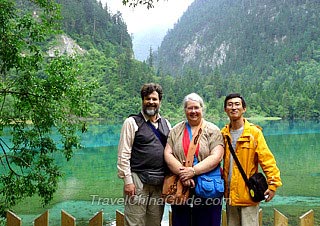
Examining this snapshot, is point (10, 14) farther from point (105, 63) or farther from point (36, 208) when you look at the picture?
point (105, 63)

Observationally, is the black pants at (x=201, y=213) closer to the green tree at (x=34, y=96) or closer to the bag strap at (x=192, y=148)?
the bag strap at (x=192, y=148)

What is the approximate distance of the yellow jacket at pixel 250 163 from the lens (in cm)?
280

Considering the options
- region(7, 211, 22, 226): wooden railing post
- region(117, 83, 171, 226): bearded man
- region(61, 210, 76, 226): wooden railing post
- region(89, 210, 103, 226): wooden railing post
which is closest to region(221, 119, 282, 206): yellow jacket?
region(117, 83, 171, 226): bearded man

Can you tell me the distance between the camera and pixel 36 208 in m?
9.87

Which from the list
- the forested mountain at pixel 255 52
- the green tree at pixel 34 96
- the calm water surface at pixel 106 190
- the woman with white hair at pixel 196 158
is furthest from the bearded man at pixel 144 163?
the forested mountain at pixel 255 52

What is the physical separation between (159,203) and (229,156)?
67 centimetres

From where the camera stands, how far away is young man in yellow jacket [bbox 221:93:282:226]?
2.81 metres

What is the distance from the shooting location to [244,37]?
135625 mm

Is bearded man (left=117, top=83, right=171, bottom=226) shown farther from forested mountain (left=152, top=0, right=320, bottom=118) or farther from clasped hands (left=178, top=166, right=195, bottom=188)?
forested mountain (left=152, top=0, right=320, bottom=118)

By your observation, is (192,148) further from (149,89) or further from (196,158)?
(149,89)

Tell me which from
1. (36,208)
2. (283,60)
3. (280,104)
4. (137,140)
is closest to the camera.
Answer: (137,140)

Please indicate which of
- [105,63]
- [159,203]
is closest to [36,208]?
[159,203]

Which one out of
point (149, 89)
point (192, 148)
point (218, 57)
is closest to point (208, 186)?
point (192, 148)

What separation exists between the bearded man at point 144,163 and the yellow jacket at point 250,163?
566 millimetres
